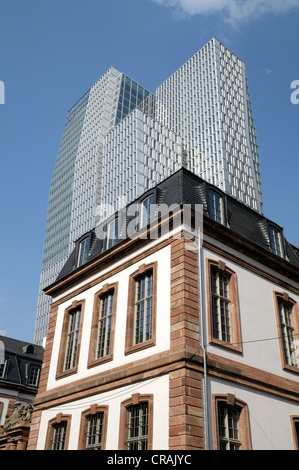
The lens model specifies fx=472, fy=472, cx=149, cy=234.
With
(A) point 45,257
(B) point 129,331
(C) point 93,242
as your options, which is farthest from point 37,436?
(A) point 45,257

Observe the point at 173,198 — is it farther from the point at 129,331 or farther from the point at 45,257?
the point at 45,257

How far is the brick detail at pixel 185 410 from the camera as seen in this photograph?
1350cm

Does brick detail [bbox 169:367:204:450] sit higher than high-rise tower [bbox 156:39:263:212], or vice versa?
high-rise tower [bbox 156:39:263:212]

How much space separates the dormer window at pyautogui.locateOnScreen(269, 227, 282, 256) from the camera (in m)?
22.0

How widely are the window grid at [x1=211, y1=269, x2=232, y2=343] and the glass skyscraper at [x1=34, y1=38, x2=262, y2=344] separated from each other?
275 ft

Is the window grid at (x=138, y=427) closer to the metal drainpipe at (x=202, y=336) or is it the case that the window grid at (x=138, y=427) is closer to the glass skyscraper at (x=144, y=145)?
the metal drainpipe at (x=202, y=336)

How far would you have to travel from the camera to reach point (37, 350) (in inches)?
1784

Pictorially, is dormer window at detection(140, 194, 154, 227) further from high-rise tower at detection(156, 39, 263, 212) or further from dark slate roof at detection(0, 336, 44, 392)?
high-rise tower at detection(156, 39, 263, 212)

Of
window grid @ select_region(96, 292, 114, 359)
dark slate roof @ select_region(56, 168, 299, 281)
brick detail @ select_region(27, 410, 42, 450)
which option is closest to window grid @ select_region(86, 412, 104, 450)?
window grid @ select_region(96, 292, 114, 359)

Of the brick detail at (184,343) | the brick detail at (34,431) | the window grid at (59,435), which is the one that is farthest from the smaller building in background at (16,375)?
the brick detail at (184,343)

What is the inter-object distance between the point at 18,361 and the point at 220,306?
90.4 feet

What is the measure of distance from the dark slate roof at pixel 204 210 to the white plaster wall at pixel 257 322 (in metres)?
1.72

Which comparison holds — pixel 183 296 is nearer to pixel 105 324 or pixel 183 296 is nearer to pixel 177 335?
pixel 177 335

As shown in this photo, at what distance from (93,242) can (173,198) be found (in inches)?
241
